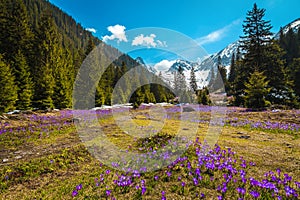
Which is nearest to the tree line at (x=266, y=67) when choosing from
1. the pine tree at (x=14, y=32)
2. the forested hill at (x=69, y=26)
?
the pine tree at (x=14, y=32)

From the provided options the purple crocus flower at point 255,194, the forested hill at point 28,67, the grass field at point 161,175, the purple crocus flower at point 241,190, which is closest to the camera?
the purple crocus flower at point 255,194

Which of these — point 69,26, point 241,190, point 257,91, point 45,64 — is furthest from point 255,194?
point 69,26

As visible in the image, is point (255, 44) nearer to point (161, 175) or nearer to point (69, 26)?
point (161, 175)

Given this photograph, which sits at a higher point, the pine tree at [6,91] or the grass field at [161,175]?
the pine tree at [6,91]

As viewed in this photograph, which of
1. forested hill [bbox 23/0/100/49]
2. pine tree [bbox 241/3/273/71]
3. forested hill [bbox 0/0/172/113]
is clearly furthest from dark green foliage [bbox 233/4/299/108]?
forested hill [bbox 23/0/100/49]

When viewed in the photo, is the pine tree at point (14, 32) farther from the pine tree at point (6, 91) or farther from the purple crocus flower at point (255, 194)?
the purple crocus flower at point (255, 194)

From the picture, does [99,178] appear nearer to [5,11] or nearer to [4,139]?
[4,139]

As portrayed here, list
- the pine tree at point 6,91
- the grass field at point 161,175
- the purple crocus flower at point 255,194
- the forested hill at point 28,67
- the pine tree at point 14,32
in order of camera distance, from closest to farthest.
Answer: the purple crocus flower at point 255,194 < the grass field at point 161,175 < the pine tree at point 6,91 < the forested hill at point 28,67 < the pine tree at point 14,32

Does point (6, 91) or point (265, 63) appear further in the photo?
point (265, 63)

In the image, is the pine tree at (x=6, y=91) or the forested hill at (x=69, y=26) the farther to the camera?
the forested hill at (x=69, y=26)

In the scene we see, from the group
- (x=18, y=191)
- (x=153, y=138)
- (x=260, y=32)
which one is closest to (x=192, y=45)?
(x=153, y=138)

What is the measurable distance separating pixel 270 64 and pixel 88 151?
30.6 m

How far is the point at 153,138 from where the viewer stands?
8180 millimetres

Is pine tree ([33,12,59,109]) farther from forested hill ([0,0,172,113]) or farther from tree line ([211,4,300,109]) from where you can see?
tree line ([211,4,300,109])
